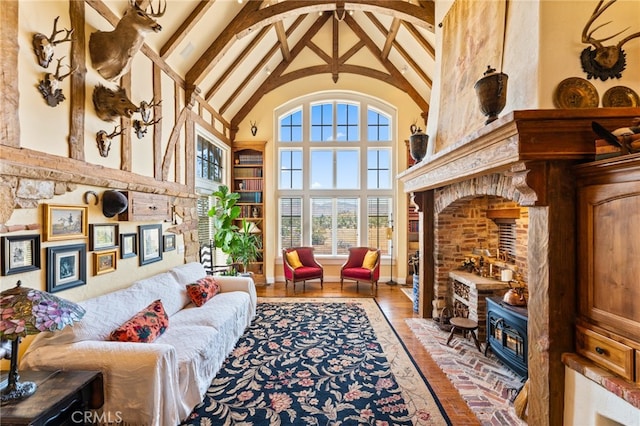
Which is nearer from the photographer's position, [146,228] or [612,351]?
[612,351]

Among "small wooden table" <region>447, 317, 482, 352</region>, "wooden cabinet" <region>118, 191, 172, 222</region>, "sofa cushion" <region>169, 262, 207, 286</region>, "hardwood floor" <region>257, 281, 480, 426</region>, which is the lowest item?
"hardwood floor" <region>257, 281, 480, 426</region>

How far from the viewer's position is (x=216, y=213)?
5.45 m

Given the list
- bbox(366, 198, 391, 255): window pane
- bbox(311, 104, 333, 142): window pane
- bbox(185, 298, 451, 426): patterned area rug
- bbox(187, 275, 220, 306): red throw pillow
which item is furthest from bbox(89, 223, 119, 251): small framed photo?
bbox(366, 198, 391, 255): window pane

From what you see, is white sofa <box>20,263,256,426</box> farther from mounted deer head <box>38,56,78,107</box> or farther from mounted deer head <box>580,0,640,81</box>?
mounted deer head <box>580,0,640,81</box>

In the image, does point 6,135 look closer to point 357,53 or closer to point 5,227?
point 5,227

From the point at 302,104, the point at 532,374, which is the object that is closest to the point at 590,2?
the point at 532,374

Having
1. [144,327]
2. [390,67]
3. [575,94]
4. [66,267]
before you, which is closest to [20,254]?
[66,267]

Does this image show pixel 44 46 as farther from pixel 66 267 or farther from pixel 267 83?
pixel 267 83

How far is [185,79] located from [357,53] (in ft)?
12.4

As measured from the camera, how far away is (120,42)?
2498 mm

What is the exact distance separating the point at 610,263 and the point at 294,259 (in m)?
4.87

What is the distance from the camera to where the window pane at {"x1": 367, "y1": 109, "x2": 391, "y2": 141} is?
21.7 ft

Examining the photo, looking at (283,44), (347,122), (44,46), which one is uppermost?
(283,44)

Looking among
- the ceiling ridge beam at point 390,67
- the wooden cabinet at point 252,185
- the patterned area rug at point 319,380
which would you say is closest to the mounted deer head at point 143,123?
the patterned area rug at point 319,380
